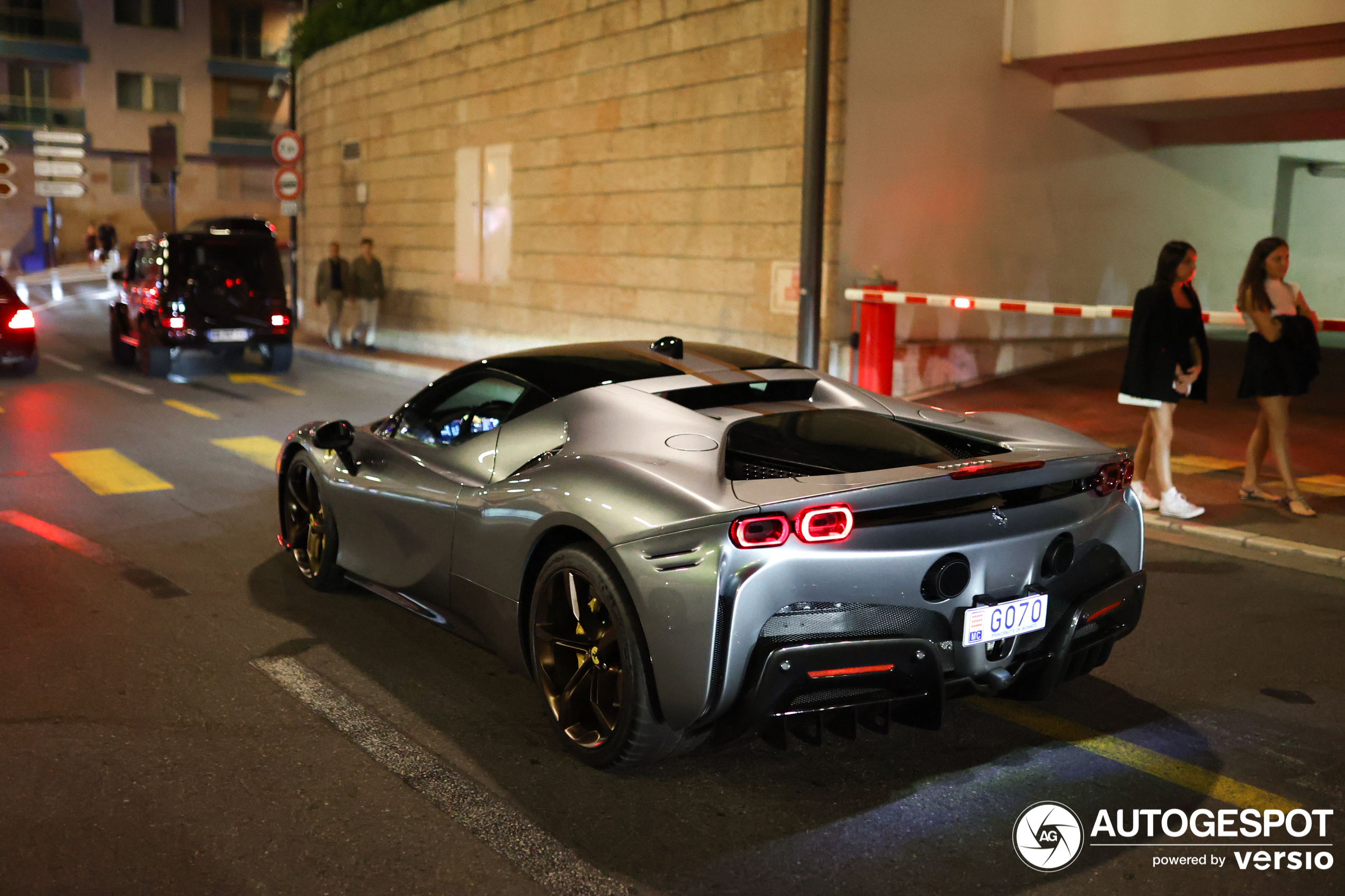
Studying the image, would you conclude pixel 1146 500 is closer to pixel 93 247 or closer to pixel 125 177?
pixel 93 247

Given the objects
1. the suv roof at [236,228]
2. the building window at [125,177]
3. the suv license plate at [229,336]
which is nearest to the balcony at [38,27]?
the building window at [125,177]

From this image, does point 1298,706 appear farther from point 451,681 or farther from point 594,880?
point 451,681

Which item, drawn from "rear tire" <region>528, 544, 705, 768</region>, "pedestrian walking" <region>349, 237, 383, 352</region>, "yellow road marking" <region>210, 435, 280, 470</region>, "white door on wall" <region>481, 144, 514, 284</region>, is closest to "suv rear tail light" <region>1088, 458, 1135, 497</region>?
"rear tire" <region>528, 544, 705, 768</region>

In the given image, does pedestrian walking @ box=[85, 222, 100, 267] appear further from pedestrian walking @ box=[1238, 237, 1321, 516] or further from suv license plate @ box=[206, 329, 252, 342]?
pedestrian walking @ box=[1238, 237, 1321, 516]

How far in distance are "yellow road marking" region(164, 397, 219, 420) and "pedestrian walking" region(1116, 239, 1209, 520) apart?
9.10 m

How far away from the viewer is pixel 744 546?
3480 mm

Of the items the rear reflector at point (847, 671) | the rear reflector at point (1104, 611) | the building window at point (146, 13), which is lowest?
the rear reflector at point (847, 671)

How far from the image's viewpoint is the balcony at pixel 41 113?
177ft

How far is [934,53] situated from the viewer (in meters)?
13.5

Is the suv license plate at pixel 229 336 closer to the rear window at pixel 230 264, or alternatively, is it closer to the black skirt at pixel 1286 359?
the rear window at pixel 230 264

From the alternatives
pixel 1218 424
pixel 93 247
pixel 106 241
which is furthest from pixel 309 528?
pixel 106 241

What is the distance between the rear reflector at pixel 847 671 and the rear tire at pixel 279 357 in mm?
15400

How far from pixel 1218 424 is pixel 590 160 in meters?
9.18

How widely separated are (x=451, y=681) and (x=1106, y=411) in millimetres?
8986
